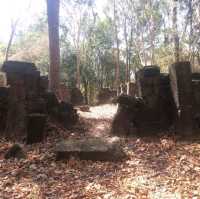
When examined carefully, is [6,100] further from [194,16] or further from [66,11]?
[66,11]

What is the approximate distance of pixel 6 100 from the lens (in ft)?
25.5

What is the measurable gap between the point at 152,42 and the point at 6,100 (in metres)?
21.7

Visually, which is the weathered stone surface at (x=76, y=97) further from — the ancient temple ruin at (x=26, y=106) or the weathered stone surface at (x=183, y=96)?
the weathered stone surface at (x=183, y=96)

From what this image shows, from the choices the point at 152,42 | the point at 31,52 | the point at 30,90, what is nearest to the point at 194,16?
the point at 152,42

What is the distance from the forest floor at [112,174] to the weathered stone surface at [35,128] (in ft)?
0.81

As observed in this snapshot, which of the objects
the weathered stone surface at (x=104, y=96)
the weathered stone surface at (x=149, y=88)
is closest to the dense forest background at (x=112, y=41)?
the weathered stone surface at (x=104, y=96)

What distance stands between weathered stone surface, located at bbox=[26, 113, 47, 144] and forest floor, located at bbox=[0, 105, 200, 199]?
0.81 ft

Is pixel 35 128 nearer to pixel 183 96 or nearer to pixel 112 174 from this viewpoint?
pixel 112 174

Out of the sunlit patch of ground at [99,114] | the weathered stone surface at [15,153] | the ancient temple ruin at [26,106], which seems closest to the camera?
the weathered stone surface at [15,153]

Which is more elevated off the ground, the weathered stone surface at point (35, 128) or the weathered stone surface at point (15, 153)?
the weathered stone surface at point (35, 128)

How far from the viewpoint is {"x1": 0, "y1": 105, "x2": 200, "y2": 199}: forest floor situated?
161 inches

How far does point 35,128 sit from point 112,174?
8.28 ft

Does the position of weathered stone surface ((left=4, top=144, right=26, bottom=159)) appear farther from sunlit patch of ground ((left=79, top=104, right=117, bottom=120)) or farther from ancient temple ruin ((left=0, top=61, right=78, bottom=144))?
sunlit patch of ground ((left=79, top=104, right=117, bottom=120))

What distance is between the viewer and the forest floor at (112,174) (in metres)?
4.10
